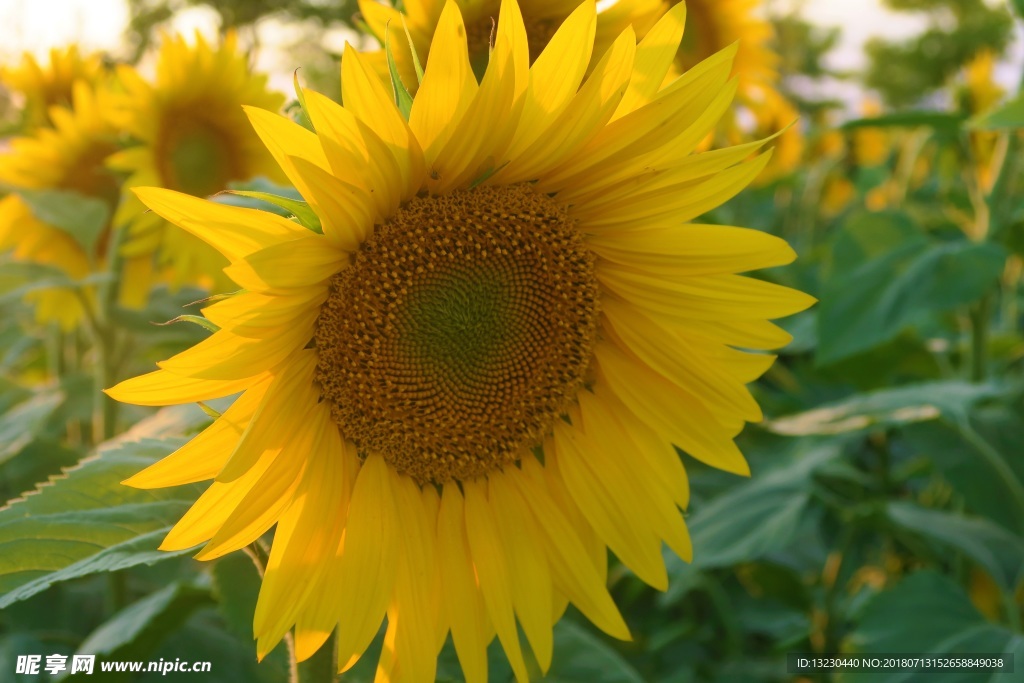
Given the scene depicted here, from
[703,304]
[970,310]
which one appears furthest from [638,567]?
[970,310]

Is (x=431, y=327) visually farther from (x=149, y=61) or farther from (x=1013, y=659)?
(x=149, y=61)

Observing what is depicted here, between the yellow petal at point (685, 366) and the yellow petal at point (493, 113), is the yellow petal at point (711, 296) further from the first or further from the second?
the yellow petal at point (493, 113)

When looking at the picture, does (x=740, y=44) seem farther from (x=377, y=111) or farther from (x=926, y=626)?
(x=377, y=111)

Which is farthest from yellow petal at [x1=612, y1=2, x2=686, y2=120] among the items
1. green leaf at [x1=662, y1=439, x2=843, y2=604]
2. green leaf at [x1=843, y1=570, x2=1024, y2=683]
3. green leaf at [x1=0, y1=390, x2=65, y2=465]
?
green leaf at [x1=0, y1=390, x2=65, y2=465]

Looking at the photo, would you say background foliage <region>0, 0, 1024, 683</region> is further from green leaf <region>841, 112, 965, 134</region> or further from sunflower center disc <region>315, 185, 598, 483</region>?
sunflower center disc <region>315, 185, 598, 483</region>

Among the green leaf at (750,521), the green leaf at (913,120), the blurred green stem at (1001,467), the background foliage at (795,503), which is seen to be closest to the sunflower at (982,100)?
the background foliage at (795,503)
